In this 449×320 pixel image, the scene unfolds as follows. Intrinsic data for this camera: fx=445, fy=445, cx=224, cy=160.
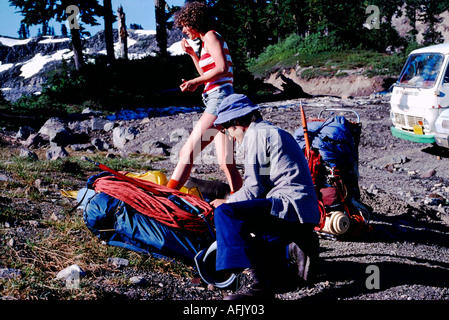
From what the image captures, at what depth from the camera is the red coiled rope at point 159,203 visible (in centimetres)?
342

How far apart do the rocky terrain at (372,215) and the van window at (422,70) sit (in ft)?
4.70

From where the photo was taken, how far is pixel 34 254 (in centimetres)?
333

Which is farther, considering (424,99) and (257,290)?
(424,99)

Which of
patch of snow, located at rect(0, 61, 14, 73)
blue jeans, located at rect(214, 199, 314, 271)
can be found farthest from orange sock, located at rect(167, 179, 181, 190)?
patch of snow, located at rect(0, 61, 14, 73)

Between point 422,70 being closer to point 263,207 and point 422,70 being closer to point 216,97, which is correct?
point 216,97

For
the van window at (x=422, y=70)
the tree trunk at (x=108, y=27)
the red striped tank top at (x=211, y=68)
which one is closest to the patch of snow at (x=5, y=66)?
the tree trunk at (x=108, y=27)

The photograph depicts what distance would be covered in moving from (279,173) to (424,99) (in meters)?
7.91

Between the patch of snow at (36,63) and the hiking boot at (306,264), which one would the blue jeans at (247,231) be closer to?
the hiking boot at (306,264)

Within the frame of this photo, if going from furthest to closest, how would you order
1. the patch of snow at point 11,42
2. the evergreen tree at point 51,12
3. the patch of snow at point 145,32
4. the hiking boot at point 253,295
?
the patch of snow at point 145,32, the patch of snow at point 11,42, the evergreen tree at point 51,12, the hiking boot at point 253,295

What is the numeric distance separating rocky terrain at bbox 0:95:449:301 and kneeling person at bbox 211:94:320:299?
1.32 ft

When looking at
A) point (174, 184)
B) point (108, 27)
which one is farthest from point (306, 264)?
point (108, 27)

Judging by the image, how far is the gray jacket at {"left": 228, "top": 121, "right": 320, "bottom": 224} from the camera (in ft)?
9.53

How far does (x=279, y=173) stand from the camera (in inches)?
116

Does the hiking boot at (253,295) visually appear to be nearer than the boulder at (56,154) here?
Yes
